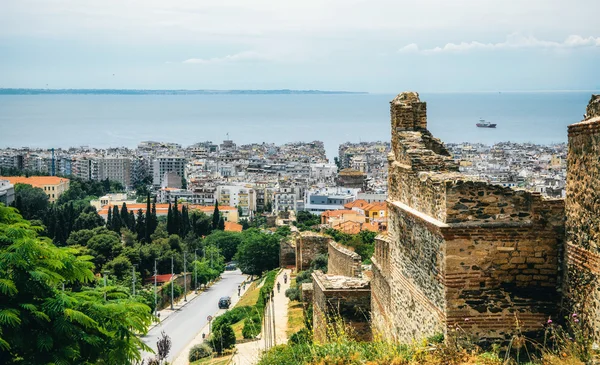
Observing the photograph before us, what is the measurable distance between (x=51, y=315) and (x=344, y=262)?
11.1 metres

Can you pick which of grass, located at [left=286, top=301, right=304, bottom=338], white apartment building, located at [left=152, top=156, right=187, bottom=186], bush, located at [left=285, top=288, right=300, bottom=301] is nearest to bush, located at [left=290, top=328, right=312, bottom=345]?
grass, located at [left=286, top=301, right=304, bottom=338]

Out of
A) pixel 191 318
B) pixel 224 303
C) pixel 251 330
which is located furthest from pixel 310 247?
pixel 224 303

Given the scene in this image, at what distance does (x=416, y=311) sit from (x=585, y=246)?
216cm

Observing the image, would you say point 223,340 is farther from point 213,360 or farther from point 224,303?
point 224,303

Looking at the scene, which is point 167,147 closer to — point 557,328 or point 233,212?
point 233,212

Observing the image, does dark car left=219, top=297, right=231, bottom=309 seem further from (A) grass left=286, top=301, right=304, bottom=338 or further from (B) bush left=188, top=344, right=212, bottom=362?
(B) bush left=188, top=344, right=212, bottom=362

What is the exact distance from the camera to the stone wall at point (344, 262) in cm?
1693

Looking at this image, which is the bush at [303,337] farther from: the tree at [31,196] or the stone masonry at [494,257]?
the tree at [31,196]

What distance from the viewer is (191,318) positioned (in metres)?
33.7

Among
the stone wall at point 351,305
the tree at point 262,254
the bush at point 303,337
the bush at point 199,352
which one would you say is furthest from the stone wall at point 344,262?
the tree at point 262,254

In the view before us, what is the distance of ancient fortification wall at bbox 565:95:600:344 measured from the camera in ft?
22.2

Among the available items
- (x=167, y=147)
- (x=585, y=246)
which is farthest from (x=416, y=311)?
(x=167, y=147)

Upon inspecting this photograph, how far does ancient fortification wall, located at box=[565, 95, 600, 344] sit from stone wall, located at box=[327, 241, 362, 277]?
29.8ft

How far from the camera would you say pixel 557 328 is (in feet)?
23.8
